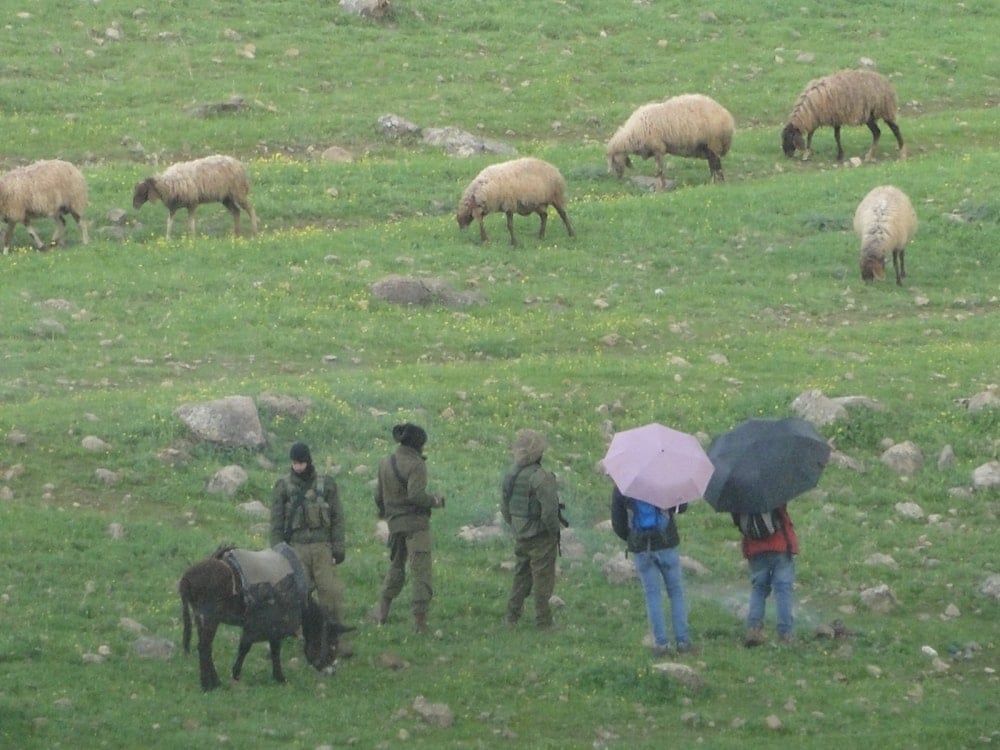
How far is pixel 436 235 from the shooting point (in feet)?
86.9

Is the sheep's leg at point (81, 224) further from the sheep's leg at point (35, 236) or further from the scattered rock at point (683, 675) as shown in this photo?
the scattered rock at point (683, 675)

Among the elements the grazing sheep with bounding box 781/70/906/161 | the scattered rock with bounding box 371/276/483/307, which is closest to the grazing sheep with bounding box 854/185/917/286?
the scattered rock with bounding box 371/276/483/307

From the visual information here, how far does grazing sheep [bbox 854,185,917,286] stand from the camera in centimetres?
2506

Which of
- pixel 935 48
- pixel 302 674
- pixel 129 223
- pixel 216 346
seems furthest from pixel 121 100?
pixel 302 674

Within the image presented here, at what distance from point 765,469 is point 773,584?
3.66ft

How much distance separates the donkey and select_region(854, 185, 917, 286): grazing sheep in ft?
47.2

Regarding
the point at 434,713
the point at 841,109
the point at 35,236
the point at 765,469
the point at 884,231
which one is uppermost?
the point at 841,109

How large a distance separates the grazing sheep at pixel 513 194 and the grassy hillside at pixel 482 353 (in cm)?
41

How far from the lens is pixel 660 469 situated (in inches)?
514

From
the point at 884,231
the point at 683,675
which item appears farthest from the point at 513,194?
the point at 683,675

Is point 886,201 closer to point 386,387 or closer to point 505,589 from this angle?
point 386,387

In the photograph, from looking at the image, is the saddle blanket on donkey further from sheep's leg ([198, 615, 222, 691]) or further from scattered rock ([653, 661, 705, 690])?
scattered rock ([653, 661, 705, 690])

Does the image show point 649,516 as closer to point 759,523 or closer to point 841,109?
point 759,523

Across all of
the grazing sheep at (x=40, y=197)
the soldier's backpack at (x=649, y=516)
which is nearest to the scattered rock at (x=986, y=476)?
the soldier's backpack at (x=649, y=516)
